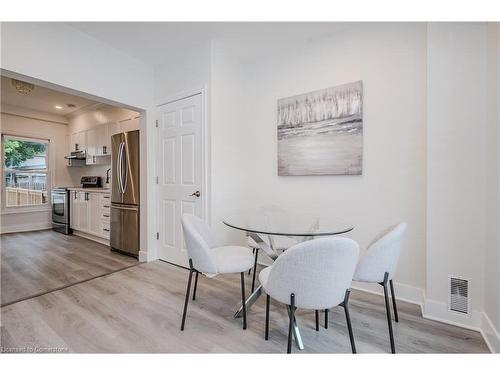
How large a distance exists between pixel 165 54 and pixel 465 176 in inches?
127

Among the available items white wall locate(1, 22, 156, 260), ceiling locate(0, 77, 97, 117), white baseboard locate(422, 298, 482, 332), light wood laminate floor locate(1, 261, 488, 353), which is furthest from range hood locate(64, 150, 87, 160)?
white baseboard locate(422, 298, 482, 332)

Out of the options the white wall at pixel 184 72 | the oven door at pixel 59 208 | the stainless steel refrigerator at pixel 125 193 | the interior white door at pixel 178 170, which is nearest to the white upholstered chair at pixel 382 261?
the interior white door at pixel 178 170

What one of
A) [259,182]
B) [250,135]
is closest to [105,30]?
[250,135]

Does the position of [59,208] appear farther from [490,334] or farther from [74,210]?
[490,334]

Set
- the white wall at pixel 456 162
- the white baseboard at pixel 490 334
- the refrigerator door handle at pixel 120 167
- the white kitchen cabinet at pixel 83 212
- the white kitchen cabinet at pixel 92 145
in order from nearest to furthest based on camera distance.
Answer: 1. the white baseboard at pixel 490 334
2. the white wall at pixel 456 162
3. the refrigerator door handle at pixel 120 167
4. the white kitchen cabinet at pixel 83 212
5. the white kitchen cabinet at pixel 92 145

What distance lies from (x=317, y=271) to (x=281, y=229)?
19.6 inches

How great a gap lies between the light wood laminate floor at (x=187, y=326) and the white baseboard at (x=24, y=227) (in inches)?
156

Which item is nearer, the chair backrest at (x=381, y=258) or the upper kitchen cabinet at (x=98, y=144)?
the chair backrest at (x=381, y=258)

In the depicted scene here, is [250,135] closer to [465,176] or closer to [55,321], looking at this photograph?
[465,176]

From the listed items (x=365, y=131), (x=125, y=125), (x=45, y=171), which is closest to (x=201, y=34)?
(x=365, y=131)

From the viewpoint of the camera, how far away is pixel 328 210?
256 cm

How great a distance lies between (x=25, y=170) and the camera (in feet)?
17.0

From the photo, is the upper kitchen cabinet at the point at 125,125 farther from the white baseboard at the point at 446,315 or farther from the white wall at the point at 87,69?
the white baseboard at the point at 446,315

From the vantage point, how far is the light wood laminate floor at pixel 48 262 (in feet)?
8.02
